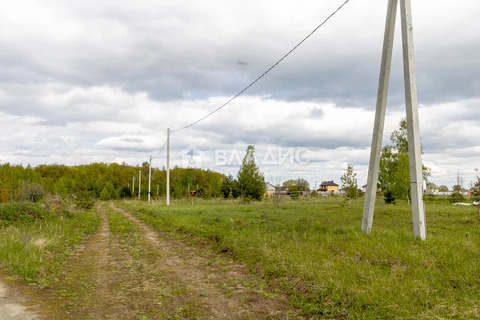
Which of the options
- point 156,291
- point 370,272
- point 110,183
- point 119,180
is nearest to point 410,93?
point 370,272

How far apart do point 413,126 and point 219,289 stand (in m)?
→ 6.00

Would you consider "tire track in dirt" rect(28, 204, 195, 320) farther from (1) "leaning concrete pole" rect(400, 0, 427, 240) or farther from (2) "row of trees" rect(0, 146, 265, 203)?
(2) "row of trees" rect(0, 146, 265, 203)

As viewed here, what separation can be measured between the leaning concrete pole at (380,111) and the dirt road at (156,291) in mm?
4493

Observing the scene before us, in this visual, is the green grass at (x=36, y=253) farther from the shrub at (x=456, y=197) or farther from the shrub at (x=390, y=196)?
the shrub at (x=456, y=197)

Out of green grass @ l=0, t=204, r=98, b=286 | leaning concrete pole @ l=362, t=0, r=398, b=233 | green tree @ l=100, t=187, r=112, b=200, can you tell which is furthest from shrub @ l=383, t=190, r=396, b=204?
green tree @ l=100, t=187, r=112, b=200

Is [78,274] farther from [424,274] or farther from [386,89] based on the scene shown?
[386,89]

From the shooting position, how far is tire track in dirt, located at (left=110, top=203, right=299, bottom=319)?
519cm

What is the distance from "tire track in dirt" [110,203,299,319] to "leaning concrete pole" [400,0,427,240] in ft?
14.5

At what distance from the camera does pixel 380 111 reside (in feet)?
33.8

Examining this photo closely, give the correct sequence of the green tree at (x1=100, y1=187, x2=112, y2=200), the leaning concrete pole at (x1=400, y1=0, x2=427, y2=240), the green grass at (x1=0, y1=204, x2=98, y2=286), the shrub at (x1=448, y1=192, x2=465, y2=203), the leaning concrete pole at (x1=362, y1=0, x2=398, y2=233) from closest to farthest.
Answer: the green grass at (x1=0, y1=204, x2=98, y2=286) → the leaning concrete pole at (x1=400, y1=0, x2=427, y2=240) → the leaning concrete pole at (x1=362, y1=0, x2=398, y2=233) → the shrub at (x1=448, y1=192, x2=465, y2=203) → the green tree at (x1=100, y1=187, x2=112, y2=200)

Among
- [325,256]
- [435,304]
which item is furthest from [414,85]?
[435,304]

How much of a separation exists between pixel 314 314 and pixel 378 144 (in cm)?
657

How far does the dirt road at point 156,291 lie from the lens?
517 cm

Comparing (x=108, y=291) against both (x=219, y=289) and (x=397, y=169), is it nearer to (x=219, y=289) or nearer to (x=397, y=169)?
(x=219, y=289)
